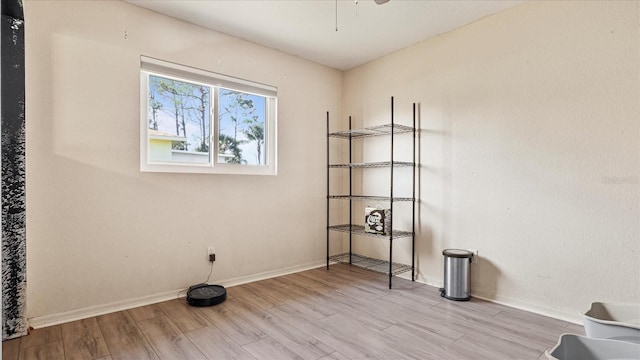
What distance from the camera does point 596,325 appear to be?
1.89 meters

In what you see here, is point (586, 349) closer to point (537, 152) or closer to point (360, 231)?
point (537, 152)

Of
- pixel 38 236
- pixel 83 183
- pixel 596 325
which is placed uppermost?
pixel 83 183

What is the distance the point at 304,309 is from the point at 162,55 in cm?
230

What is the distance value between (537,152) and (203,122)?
2.72 meters

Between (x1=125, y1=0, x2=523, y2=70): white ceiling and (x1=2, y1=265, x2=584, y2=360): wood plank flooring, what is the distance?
2.29 m

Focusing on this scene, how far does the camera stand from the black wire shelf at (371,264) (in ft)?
11.5

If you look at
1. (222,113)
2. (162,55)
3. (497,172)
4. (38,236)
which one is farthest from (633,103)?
(38,236)

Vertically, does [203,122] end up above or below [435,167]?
above

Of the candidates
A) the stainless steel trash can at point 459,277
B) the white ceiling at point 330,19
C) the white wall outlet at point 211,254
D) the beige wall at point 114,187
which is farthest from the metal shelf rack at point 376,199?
the white wall outlet at point 211,254

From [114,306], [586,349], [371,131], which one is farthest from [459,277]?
[114,306]

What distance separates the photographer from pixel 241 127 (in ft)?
11.4

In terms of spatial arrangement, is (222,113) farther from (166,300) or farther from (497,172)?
(497,172)

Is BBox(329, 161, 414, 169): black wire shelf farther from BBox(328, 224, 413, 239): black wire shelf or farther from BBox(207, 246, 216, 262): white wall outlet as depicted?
BBox(207, 246, 216, 262): white wall outlet

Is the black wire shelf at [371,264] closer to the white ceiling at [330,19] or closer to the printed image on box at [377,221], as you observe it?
the printed image on box at [377,221]
